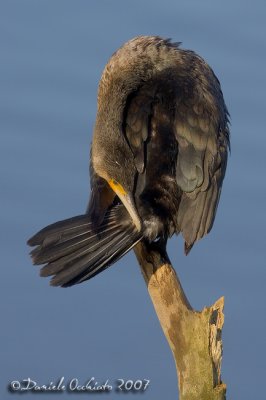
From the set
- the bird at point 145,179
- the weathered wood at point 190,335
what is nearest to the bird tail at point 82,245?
the bird at point 145,179

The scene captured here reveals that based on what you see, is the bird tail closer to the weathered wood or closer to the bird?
the bird

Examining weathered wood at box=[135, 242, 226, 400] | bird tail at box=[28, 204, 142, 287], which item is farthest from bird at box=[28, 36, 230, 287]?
weathered wood at box=[135, 242, 226, 400]

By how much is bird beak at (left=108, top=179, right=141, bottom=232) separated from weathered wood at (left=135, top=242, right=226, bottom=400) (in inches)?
8.0

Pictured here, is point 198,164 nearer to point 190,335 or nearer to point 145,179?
point 145,179

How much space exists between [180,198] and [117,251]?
1.43ft

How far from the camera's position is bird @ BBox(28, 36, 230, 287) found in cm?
389

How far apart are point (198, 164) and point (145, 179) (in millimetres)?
237

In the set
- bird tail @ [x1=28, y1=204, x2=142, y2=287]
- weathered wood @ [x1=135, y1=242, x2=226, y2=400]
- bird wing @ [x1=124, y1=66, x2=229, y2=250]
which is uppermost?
bird wing @ [x1=124, y1=66, x2=229, y2=250]

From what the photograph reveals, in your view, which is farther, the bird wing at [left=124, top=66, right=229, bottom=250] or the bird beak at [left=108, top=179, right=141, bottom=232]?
the bird wing at [left=124, top=66, right=229, bottom=250]

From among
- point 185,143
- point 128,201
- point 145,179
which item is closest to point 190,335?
point 128,201

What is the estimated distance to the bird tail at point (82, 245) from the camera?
3.83m

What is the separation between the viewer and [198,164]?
4.08 metres

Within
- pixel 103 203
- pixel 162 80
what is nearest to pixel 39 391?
pixel 103 203

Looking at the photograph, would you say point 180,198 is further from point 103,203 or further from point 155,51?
point 155,51
